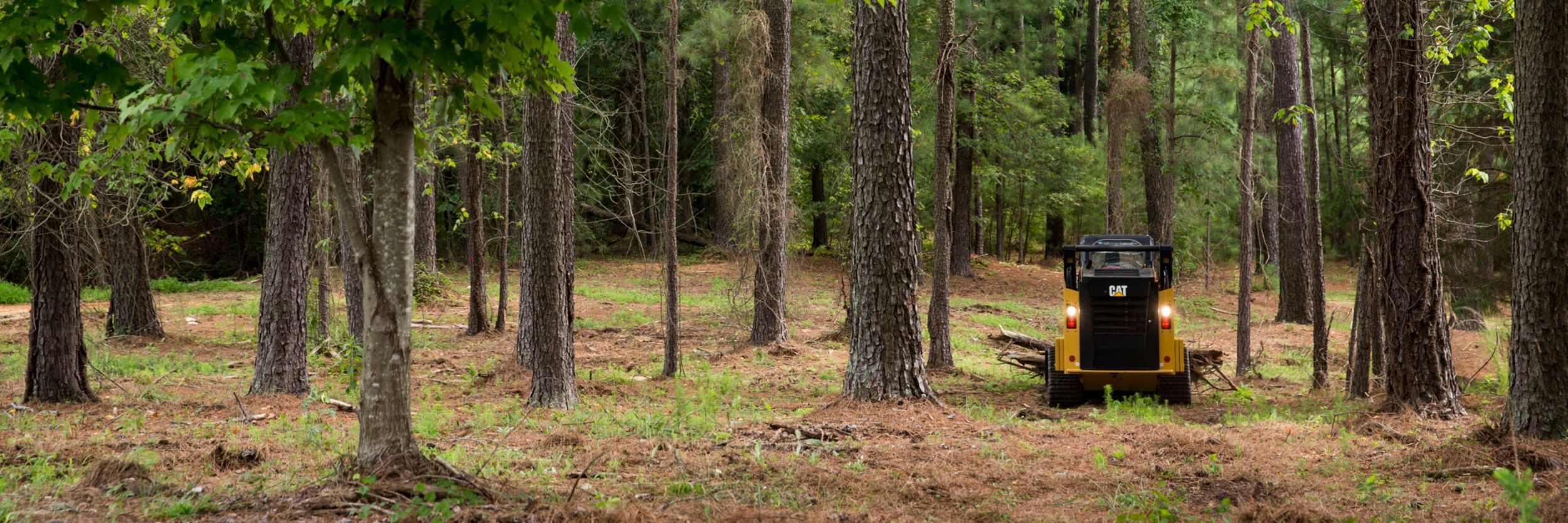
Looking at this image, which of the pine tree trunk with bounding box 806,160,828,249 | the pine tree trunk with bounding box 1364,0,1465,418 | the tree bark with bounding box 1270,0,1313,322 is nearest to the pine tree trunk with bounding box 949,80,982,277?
the pine tree trunk with bounding box 806,160,828,249

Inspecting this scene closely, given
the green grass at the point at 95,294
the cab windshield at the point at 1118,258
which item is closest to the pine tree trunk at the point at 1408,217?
the cab windshield at the point at 1118,258

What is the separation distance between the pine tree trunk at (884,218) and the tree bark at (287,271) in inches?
208

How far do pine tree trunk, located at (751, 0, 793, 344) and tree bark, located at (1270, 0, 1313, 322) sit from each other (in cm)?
873

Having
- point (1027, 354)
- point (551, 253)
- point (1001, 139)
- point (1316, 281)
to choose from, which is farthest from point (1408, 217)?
point (1001, 139)

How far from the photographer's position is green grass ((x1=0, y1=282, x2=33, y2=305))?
2053cm

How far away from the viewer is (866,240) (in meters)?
9.10

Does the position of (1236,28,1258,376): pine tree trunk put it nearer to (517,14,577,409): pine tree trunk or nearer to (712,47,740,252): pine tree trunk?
(712,47,740,252): pine tree trunk

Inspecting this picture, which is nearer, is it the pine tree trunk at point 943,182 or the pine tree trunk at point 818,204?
the pine tree trunk at point 943,182

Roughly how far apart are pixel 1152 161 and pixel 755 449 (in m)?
18.0

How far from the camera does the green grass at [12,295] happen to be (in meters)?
20.5

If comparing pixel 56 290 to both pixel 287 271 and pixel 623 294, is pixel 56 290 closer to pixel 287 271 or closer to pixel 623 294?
pixel 287 271

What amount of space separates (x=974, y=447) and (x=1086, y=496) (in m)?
1.52

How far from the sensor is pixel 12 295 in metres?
20.8

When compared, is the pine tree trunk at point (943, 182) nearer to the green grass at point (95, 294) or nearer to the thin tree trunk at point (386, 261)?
the thin tree trunk at point (386, 261)
